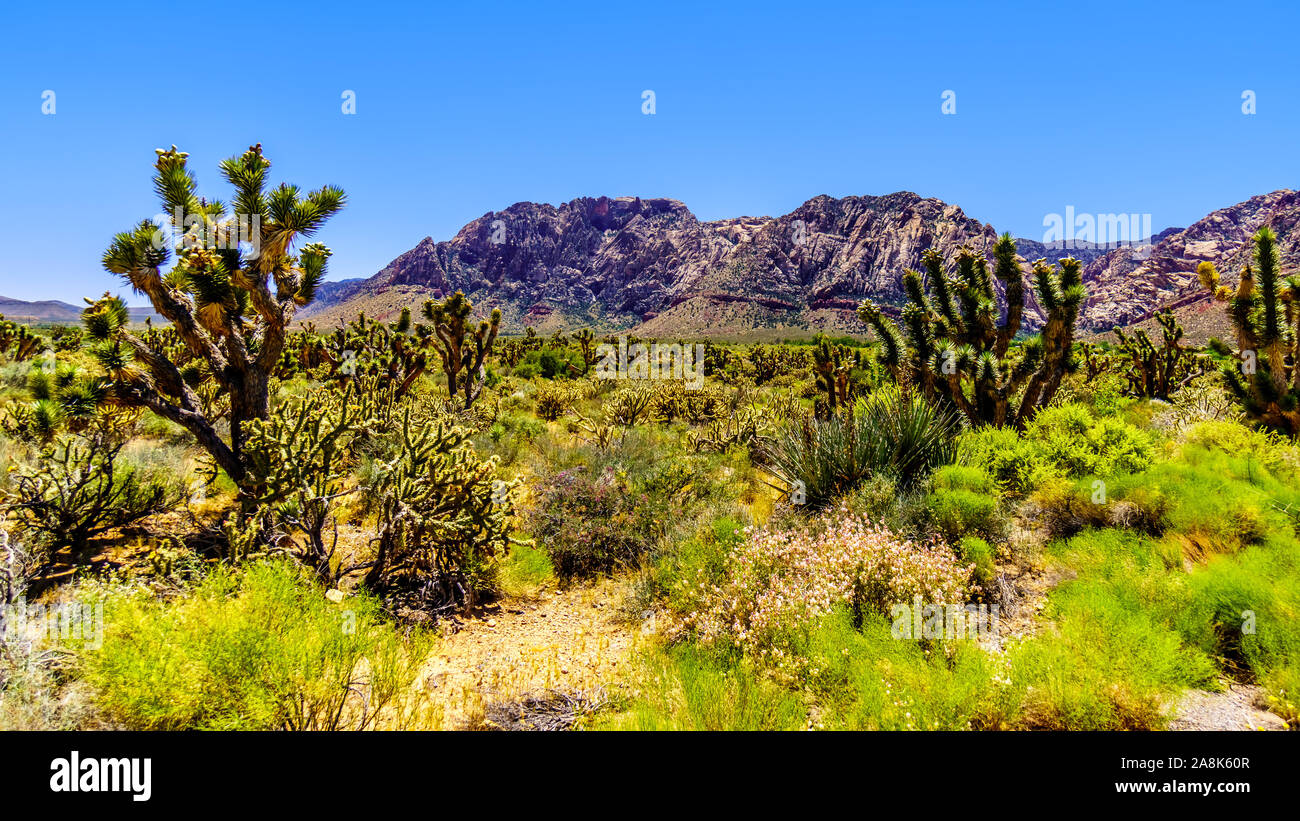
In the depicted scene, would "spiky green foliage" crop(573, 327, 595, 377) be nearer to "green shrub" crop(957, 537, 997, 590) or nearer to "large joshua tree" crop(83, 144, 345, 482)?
"large joshua tree" crop(83, 144, 345, 482)

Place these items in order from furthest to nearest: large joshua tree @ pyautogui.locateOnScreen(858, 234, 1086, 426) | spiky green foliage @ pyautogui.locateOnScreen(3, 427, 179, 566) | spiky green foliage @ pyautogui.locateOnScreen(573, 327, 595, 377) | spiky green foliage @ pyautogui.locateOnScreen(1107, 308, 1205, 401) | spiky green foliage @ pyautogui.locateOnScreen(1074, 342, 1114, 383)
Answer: spiky green foliage @ pyautogui.locateOnScreen(573, 327, 595, 377) < spiky green foliage @ pyautogui.locateOnScreen(1074, 342, 1114, 383) < spiky green foliage @ pyautogui.locateOnScreen(1107, 308, 1205, 401) < large joshua tree @ pyautogui.locateOnScreen(858, 234, 1086, 426) < spiky green foliage @ pyautogui.locateOnScreen(3, 427, 179, 566)

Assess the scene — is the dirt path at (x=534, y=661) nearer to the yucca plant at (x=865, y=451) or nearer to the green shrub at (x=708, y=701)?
the green shrub at (x=708, y=701)

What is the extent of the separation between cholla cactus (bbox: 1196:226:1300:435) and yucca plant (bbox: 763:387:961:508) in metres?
5.03

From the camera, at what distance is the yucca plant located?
271 inches

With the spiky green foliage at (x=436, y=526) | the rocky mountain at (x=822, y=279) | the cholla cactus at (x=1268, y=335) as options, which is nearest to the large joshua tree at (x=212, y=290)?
the spiky green foliage at (x=436, y=526)

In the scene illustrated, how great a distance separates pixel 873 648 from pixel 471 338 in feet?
48.4

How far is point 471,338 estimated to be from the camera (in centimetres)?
1596

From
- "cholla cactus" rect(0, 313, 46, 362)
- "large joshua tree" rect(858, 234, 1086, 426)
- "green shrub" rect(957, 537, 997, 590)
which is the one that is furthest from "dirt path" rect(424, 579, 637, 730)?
"cholla cactus" rect(0, 313, 46, 362)

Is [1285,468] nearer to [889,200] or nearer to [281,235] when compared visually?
[281,235]

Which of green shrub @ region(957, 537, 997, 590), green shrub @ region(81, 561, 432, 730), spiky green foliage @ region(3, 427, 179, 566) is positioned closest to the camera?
green shrub @ region(81, 561, 432, 730)

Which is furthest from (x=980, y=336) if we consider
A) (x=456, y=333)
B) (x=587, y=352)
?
(x=587, y=352)

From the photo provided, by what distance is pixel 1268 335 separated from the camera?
7820 millimetres

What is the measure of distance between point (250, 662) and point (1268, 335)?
13.2 meters
